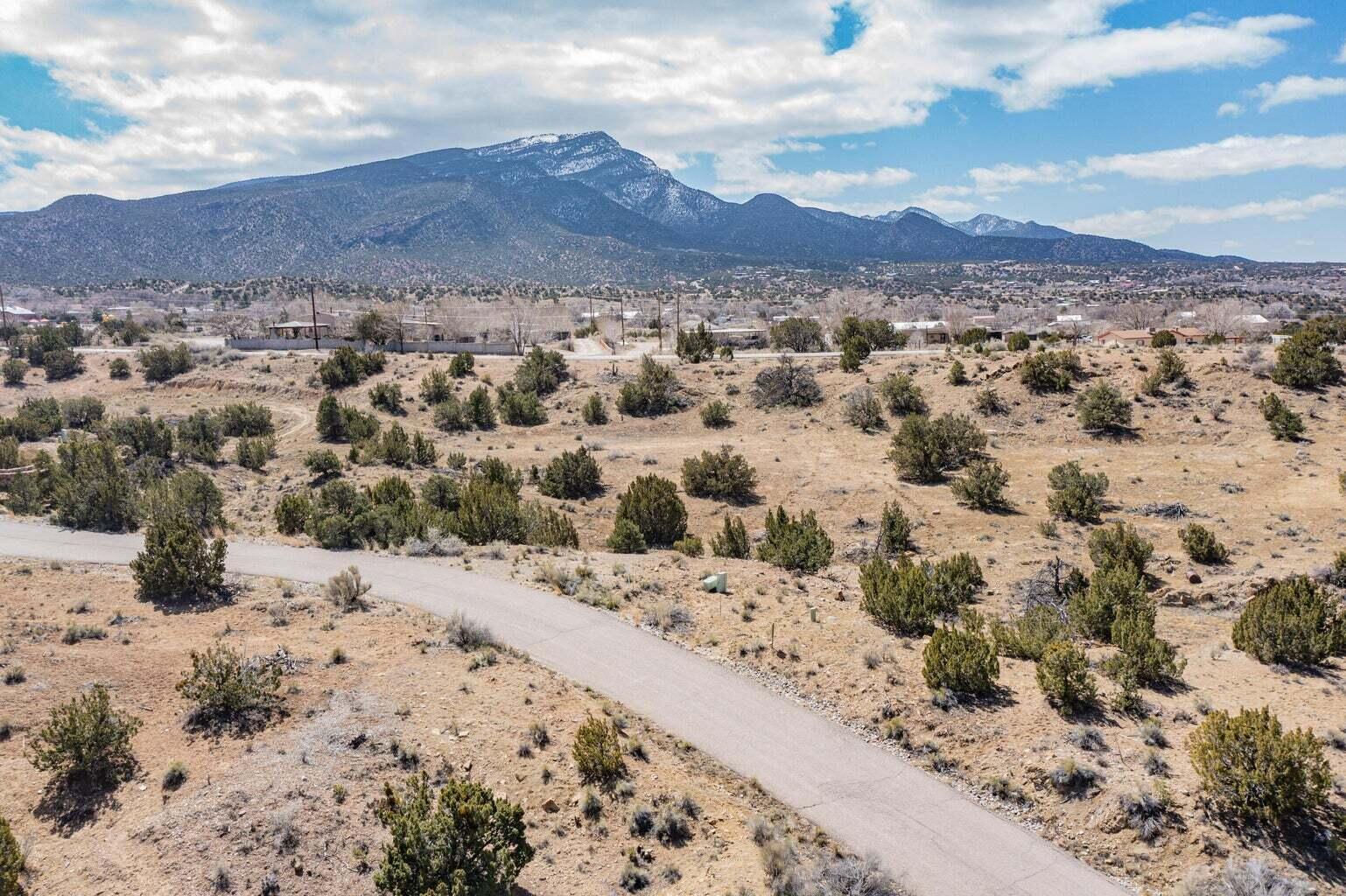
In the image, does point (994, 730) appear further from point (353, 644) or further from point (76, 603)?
point (76, 603)

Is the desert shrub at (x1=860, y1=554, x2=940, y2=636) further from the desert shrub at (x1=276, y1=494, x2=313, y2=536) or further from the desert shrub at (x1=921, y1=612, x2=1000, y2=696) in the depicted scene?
the desert shrub at (x1=276, y1=494, x2=313, y2=536)

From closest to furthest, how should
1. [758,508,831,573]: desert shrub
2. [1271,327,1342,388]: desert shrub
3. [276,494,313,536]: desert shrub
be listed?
[758,508,831,573]: desert shrub, [276,494,313,536]: desert shrub, [1271,327,1342,388]: desert shrub

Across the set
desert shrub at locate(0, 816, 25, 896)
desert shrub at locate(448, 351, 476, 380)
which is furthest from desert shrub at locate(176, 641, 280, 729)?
desert shrub at locate(448, 351, 476, 380)

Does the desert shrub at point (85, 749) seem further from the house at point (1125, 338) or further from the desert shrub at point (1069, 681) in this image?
the house at point (1125, 338)

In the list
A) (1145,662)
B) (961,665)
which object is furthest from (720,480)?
(1145,662)

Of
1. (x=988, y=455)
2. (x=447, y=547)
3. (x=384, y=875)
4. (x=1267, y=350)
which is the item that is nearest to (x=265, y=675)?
(x=384, y=875)

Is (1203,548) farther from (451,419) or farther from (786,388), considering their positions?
(451,419)

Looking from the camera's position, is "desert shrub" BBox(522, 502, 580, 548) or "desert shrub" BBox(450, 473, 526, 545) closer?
"desert shrub" BBox(450, 473, 526, 545)

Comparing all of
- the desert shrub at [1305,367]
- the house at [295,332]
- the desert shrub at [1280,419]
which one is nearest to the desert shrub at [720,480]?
the desert shrub at [1280,419]
